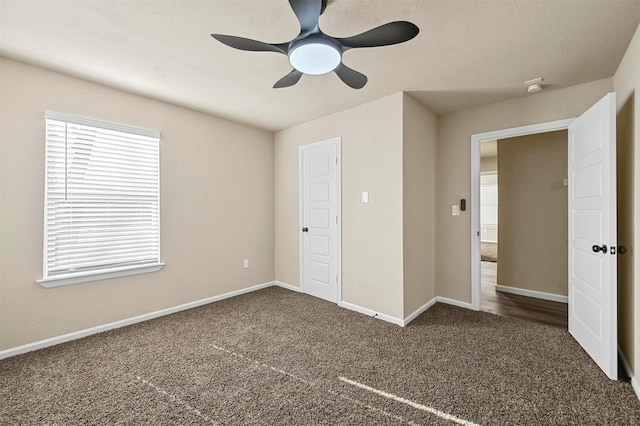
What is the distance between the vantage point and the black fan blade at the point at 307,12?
1.43 m

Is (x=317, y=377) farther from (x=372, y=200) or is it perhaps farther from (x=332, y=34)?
(x=332, y=34)

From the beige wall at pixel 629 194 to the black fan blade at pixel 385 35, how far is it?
1.65 m

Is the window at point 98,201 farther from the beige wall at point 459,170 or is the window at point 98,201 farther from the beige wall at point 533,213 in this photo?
the beige wall at point 533,213

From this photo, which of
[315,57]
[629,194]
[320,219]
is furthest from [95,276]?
[629,194]

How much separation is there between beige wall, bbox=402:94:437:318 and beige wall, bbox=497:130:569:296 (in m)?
1.37

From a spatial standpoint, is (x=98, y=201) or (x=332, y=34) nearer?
(x=332, y=34)

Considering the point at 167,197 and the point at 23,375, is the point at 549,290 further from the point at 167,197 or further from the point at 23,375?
the point at 23,375

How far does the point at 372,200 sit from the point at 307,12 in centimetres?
215

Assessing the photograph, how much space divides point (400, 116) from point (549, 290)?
10.5 ft

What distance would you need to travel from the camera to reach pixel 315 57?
6.10 ft

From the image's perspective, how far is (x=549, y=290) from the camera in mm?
3893

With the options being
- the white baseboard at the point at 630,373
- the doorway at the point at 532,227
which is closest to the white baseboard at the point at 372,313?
the doorway at the point at 532,227

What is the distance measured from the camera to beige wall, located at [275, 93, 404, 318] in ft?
10.2

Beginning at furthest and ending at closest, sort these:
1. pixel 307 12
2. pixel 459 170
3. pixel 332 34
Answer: pixel 459 170 < pixel 332 34 < pixel 307 12
